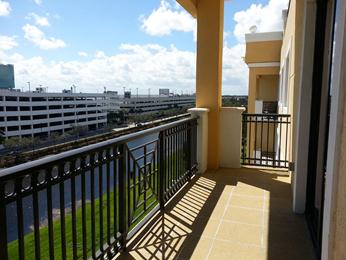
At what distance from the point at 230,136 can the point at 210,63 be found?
1.35 m

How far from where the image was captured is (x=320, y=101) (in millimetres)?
2902

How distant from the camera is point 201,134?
480cm

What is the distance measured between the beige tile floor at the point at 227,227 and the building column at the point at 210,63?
115 centimetres

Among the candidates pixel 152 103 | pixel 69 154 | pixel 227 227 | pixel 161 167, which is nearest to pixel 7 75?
pixel 161 167

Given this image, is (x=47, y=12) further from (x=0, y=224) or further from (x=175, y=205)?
(x=0, y=224)

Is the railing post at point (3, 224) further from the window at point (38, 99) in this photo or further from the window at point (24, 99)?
the window at point (38, 99)

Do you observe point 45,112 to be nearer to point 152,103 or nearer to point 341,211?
point 341,211

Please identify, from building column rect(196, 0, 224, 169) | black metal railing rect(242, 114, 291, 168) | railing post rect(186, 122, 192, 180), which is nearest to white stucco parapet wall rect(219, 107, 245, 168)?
building column rect(196, 0, 224, 169)

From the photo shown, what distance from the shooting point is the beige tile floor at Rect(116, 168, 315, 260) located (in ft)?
7.97

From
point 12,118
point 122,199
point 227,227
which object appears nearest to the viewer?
point 122,199

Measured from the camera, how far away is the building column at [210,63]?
486 cm

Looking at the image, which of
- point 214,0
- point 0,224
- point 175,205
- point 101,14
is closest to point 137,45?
point 101,14

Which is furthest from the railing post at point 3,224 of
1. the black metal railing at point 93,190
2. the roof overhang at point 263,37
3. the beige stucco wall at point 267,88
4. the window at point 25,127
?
the beige stucco wall at point 267,88

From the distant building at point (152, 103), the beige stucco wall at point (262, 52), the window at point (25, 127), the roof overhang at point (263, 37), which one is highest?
the roof overhang at point (263, 37)
